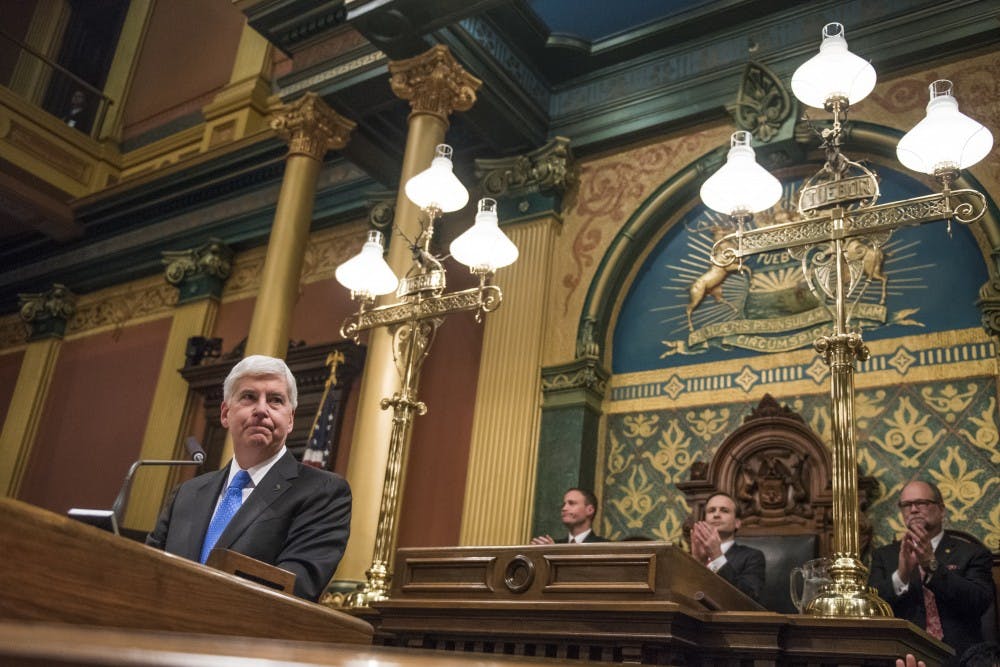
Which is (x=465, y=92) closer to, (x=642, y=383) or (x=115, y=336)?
(x=642, y=383)

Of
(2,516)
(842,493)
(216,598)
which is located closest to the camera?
(2,516)

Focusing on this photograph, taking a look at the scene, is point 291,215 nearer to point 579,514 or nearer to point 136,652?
point 579,514

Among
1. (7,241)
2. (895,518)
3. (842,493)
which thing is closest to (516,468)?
(895,518)

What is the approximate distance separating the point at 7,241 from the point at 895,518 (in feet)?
32.8

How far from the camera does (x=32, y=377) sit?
10.1 meters

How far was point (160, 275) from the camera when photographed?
9609 millimetres

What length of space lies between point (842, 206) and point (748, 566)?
2.03m

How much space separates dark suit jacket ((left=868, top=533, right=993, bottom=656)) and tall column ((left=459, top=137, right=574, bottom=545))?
244 centimetres

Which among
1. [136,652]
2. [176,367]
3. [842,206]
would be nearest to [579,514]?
[842,206]

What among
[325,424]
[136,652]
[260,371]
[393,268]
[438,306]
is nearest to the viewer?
[136,652]

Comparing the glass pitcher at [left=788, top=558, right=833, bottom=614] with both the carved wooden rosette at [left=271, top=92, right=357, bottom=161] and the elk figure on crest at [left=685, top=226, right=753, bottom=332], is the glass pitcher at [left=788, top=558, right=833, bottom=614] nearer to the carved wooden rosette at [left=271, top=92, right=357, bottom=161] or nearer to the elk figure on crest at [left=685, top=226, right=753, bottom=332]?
the elk figure on crest at [left=685, top=226, right=753, bottom=332]

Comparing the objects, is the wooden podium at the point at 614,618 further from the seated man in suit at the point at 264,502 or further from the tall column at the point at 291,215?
the tall column at the point at 291,215

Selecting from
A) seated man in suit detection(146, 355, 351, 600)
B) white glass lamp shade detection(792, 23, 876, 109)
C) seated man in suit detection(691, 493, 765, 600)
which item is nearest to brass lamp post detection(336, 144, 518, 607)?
seated man in suit detection(691, 493, 765, 600)

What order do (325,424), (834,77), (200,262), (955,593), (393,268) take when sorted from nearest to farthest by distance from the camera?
(834,77) < (955,593) < (393,268) < (325,424) < (200,262)
